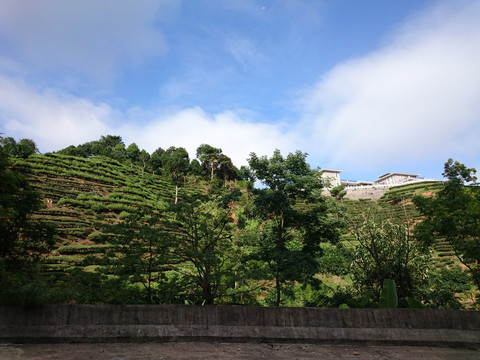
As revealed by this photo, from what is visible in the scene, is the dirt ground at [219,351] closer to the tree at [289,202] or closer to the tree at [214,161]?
the tree at [289,202]

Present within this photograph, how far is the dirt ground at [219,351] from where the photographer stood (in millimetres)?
4422

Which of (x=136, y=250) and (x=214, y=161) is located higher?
(x=214, y=161)

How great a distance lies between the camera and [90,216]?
3612 centimetres

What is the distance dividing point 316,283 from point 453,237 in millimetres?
6127

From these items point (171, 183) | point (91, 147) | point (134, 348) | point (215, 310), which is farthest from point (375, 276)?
point (91, 147)

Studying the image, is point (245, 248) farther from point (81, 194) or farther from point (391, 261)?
point (81, 194)

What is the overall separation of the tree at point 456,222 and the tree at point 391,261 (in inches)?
50.1

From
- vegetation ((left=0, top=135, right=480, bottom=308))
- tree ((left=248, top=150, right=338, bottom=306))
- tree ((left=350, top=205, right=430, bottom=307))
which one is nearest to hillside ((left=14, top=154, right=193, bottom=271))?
vegetation ((left=0, top=135, right=480, bottom=308))

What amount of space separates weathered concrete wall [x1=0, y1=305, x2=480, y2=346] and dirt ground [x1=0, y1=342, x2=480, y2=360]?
0.16 m

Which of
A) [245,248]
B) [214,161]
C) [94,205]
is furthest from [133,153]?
[245,248]

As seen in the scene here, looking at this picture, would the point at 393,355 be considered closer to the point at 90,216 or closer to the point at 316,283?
the point at 316,283

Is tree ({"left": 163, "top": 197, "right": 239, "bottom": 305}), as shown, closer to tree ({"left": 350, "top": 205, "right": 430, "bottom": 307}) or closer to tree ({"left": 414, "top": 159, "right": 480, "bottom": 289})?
tree ({"left": 350, "top": 205, "right": 430, "bottom": 307})

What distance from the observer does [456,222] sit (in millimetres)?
11312

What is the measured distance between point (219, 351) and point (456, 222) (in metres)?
11.0
